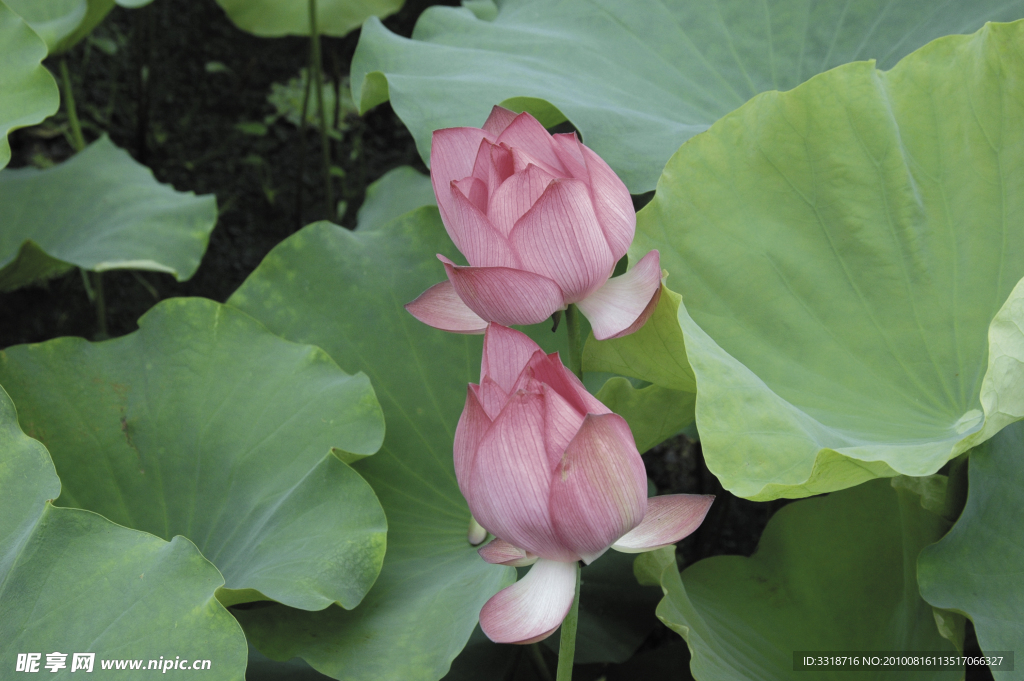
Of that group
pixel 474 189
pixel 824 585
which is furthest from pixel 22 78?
pixel 824 585

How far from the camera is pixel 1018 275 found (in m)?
0.68

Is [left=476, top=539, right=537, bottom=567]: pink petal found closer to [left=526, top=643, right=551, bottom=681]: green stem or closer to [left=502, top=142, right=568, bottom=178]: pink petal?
[left=502, top=142, right=568, bottom=178]: pink petal

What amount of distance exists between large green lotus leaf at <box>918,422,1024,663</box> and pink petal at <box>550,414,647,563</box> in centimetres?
36

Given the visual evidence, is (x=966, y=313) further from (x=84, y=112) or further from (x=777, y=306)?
(x=84, y=112)

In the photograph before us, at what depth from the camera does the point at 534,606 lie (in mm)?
475

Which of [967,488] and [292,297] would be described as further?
[292,297]

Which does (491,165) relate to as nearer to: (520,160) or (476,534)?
(520,160)

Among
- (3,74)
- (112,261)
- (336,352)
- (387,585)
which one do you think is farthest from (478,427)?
(112,261)

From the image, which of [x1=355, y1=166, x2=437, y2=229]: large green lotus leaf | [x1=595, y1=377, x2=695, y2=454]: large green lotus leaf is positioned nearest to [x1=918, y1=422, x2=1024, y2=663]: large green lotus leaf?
[x1=595, y1=377, x2=695, y2=454]: large green lotus leaf

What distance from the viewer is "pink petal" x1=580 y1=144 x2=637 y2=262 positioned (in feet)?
1.87

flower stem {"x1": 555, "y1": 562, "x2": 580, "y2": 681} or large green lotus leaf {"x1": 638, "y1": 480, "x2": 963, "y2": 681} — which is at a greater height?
flower stem {"x1": 555, "y1": 562, "x2": 580, "y2": 681}

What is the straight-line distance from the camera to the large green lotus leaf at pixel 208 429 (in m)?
0.76

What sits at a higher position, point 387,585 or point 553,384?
point 553,384

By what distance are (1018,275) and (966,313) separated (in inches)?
2.0
